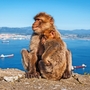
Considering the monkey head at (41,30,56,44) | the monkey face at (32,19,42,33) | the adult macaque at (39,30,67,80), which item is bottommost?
the adult macaque at (39,30,67,80)

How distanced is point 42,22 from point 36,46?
0.54 metres

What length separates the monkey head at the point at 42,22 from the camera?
5.04 metres

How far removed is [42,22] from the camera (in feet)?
16.8

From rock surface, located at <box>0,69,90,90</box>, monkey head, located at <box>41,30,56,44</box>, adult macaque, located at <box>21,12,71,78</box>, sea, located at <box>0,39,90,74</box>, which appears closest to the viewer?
rock surface, located at <box>0,69,90,90</box>

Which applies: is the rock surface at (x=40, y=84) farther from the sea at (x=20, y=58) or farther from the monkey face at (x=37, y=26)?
the sea at (x=20, y=58)

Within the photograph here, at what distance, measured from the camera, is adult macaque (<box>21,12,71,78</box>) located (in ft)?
16.7

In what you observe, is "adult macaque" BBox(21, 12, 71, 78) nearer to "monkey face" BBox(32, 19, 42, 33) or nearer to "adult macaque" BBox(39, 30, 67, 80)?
"monkey face" BBox(32, 19, 42, 33)

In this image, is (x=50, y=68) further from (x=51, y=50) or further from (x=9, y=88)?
(x=9, y=88)

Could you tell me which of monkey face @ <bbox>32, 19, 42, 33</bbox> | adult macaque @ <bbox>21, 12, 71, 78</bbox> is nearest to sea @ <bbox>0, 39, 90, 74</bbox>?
adult macaque @ <bbox>21, 12, 71, 78</bbox>

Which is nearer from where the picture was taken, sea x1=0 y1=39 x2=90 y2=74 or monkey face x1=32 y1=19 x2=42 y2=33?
monkey face x1=32 y1=19 x2=42 y2=33

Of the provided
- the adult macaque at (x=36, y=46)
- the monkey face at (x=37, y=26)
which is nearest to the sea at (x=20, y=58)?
the adult macaque at (x=36, y=46)

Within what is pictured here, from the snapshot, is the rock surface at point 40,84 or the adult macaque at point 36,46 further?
the adult macaque at point 36,46

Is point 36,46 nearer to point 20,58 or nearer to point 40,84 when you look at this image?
point 40,84

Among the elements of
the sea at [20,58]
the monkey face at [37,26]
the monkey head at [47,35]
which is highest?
the monkey face at [37,26]
